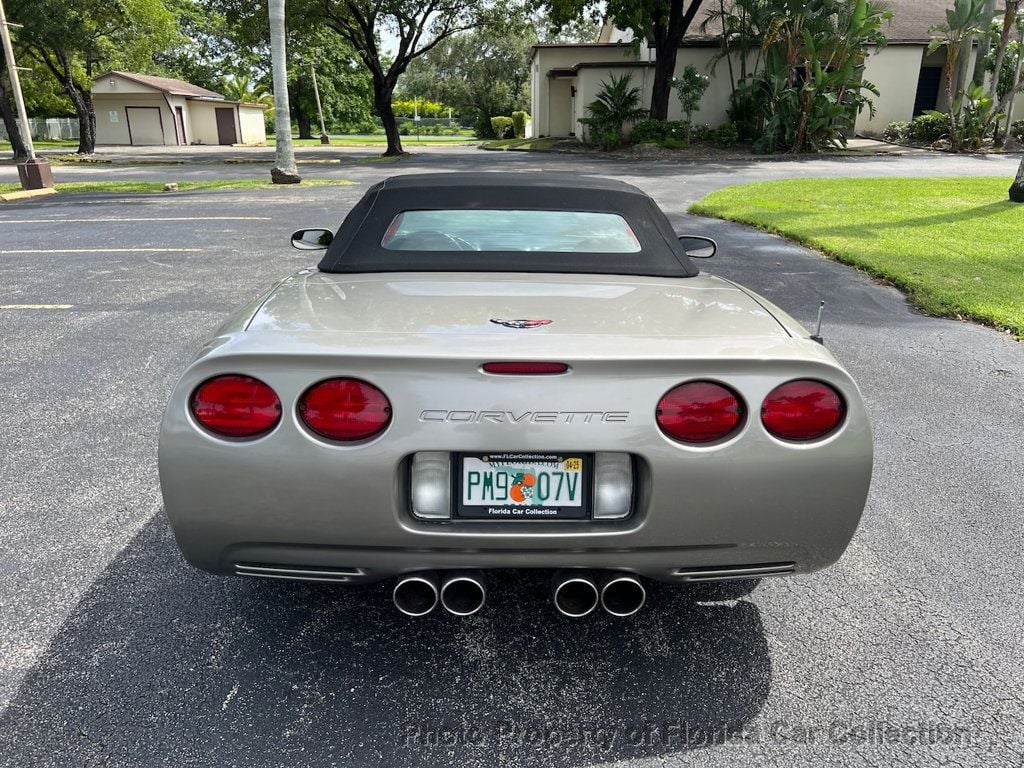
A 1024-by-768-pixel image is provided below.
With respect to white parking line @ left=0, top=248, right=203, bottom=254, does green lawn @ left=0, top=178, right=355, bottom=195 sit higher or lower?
higher

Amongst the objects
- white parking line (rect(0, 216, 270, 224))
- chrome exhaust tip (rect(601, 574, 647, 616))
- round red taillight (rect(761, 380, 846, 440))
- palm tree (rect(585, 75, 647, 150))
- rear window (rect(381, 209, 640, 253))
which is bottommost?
white parking line (rect(0, 216, 270, 224))

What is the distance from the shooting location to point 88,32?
1037 inches

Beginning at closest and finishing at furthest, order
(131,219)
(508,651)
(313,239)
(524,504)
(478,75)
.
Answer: (524,504) → (508,651) → (313,239) → (131,219) → (478,75)

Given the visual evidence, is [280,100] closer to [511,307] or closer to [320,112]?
[511,307]

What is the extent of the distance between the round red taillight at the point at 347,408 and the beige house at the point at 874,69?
2925 centimetres

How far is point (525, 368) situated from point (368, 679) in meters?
1.09

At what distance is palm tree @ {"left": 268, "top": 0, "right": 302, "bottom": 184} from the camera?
55.3ft

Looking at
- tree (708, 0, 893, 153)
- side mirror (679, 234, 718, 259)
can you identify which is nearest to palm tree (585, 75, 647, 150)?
tree (708, 0, 893, 153)

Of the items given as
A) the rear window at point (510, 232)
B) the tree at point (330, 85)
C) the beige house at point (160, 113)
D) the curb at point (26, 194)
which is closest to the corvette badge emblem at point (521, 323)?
the rear window at point (510, 232)

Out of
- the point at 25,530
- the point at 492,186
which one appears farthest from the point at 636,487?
the point at 25,530

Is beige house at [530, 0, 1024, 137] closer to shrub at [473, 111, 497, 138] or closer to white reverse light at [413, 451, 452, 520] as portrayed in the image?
shrub at [473, 111, 497, 138]

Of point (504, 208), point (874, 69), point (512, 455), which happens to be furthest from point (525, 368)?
point (874, 69)

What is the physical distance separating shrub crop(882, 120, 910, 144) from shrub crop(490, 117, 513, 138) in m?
24.5

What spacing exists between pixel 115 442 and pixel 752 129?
28937mm
